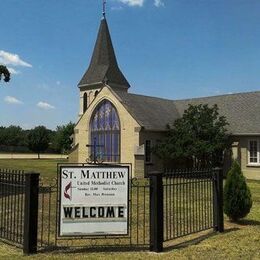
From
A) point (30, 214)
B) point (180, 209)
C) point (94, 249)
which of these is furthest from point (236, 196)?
point (30, 214)

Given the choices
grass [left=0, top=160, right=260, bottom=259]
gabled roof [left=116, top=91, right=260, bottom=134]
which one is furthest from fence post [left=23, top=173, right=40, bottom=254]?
gabled roof [left=116, top=91, right=260, bottom=134]

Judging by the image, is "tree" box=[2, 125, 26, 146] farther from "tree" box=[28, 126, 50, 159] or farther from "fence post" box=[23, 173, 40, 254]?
"fence post" box=[23, 173, 40, 254]

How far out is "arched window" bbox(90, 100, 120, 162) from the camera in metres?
36.1

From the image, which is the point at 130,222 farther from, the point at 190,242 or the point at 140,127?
the point at 140,127

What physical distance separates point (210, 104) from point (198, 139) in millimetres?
8317

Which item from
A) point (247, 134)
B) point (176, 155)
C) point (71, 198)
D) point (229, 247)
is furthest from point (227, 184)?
point (247, 134)

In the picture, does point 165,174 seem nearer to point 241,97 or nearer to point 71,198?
point 71,198

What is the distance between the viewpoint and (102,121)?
37.5 m

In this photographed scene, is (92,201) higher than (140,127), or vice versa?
(140,127)

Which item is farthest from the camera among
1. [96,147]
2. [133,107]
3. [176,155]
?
[96,147]

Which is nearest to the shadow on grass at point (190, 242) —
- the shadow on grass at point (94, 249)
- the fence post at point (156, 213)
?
the fence post at point (156, 213)

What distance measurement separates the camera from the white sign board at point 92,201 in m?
9.22

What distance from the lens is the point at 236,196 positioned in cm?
1263

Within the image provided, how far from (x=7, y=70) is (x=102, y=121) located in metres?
13.0
